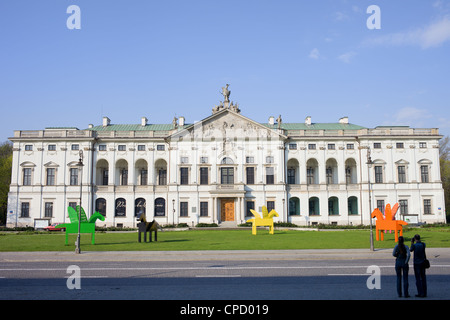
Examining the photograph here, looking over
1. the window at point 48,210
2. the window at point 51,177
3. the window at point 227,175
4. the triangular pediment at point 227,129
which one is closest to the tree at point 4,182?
the window at point 51,177

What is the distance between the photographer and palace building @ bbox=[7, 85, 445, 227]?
2462 inches

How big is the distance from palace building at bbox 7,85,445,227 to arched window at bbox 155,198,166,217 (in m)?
0.17

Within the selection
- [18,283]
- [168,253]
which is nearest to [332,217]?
[168,253]

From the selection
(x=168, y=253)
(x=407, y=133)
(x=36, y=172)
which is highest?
(x=407, y=133)

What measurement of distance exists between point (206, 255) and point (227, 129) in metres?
42.5

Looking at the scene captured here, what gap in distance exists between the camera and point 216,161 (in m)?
63.2

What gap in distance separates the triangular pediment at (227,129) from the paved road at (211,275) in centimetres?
4073

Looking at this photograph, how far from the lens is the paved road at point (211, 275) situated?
12.0m

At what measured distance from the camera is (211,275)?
15945mm

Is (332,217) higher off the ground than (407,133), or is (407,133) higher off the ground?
(407,133)

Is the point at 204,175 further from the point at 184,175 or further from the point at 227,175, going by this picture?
the point at 227,175
